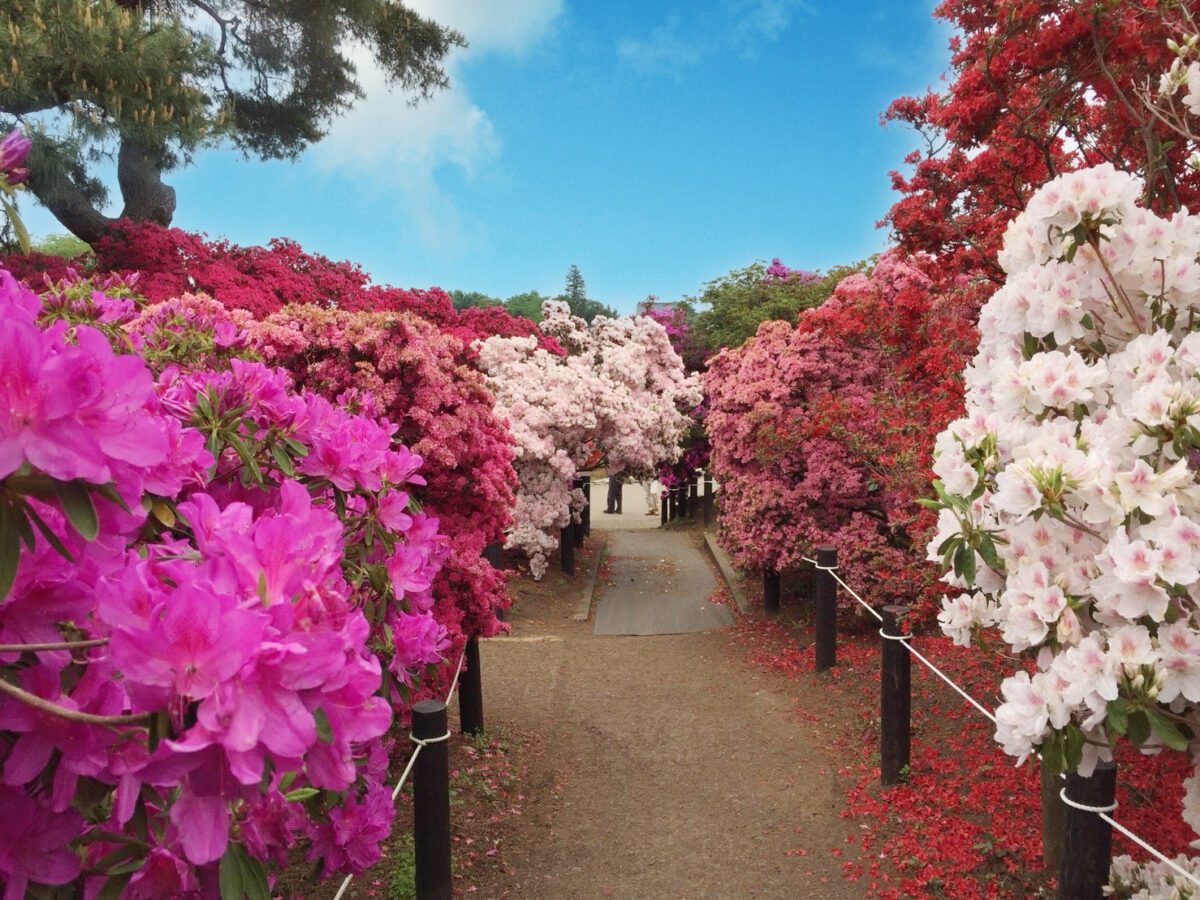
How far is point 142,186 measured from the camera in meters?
12.8

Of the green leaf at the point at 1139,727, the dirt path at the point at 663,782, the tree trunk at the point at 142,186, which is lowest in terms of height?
the dirt path at the point at 663,782

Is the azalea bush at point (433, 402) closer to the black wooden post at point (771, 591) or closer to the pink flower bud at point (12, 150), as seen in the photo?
the pink flower bud at point (12, 150)

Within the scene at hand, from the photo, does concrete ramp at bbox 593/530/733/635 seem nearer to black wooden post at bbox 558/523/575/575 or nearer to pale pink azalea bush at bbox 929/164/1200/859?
black wooden post at bbox 558/523/575/575

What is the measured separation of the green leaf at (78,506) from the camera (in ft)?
2.80

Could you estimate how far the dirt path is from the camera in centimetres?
366

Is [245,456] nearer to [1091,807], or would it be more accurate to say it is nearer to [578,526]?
[1091,807]

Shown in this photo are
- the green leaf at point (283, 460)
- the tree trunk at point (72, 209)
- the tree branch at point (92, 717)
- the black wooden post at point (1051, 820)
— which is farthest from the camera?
the tree trunk at point (72, 209)

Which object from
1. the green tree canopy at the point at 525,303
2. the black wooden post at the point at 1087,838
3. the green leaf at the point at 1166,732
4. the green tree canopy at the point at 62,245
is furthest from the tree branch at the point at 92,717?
the green tree canopy at the point at 525,303

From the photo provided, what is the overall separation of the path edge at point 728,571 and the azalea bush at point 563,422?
5.01 feet

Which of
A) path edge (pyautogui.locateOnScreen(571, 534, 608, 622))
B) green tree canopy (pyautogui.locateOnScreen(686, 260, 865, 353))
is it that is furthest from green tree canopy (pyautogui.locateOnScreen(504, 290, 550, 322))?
path edge (pyautogui.locateOnScreen(571, 534, 608, 622))

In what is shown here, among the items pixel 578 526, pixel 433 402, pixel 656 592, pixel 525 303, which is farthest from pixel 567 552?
pixel 525 303

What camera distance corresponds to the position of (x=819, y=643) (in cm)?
620

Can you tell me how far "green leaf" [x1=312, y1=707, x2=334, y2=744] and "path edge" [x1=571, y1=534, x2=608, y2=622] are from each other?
818 centimetres

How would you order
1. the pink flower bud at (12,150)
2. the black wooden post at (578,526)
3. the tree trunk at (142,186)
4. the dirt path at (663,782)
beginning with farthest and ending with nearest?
the tree trunk at (142,186)
the black wooden post at (578,526)
the dirt path at (663,782)
the pink flower bud at (12,150)
